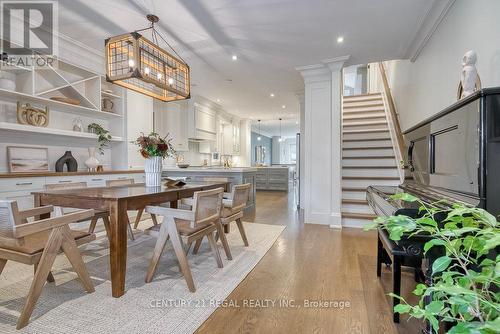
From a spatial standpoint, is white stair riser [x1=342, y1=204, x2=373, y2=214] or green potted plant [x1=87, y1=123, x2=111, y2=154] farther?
white stair riser [x1=342, y1=204, x2=373, y2=214]

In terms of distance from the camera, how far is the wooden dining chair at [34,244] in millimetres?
1347

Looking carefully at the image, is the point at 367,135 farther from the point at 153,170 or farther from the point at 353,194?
the point at 153,170

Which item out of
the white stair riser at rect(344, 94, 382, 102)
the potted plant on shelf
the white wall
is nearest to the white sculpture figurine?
the white wall

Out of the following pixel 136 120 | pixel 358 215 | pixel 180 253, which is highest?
pixel 136 120

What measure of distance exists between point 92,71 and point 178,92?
1.92m

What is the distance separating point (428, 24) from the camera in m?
2.76

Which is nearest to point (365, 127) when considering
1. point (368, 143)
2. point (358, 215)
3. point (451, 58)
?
point (368, 143)

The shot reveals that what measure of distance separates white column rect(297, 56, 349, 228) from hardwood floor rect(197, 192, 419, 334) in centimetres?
87

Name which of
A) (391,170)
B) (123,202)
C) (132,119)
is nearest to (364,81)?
(391,170)

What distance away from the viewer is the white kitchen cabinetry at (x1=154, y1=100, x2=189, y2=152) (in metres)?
5.48

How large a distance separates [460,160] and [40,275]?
8.12ft

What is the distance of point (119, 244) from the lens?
168 centimetres

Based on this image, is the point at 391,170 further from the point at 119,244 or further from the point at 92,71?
the point at 92,71

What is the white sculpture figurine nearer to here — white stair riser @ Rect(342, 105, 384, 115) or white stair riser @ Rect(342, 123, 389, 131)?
white stair riser @ Rect(342, 123, 389, 131)
